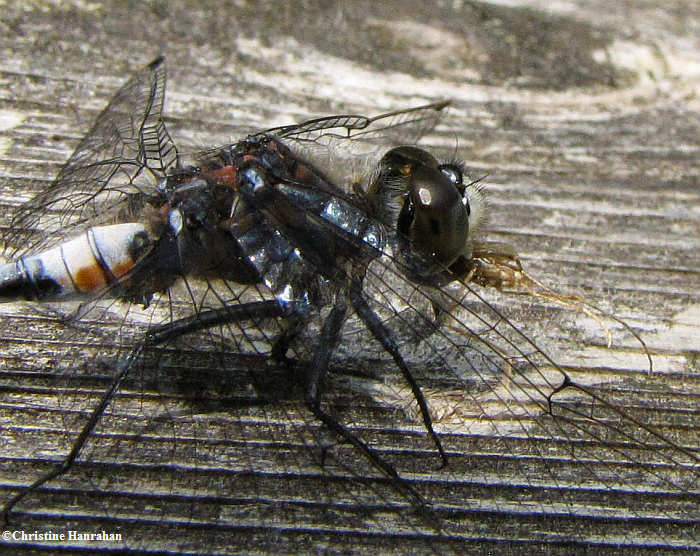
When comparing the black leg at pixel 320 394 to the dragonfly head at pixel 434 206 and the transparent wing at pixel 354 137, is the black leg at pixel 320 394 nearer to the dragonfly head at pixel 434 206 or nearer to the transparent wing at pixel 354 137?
the dragonfly head at pixel 434 206

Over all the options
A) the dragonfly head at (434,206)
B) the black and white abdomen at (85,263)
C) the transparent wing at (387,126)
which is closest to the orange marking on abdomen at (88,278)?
the black and white abdomen at (85,263)

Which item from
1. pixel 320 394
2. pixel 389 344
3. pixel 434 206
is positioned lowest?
pixel 320 394

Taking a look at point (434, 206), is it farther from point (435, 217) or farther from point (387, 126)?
point (387, 126)

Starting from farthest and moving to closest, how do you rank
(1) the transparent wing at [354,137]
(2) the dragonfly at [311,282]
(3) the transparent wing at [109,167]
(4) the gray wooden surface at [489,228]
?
(1) the transparent wing at [354,137], (3) the transparent wing at [109,167], (2) the dragonfly at [311,282], (4) the gray wooden surface at [489,228]

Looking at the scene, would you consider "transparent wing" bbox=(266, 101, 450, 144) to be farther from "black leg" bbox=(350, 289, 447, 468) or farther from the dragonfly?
"black leg" bbox=(350, 289, 447, 468)

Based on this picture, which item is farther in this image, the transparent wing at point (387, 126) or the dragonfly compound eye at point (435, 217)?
the transparent wing at point (387, 126)

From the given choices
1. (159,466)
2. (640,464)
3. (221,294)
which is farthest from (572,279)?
(159,466)

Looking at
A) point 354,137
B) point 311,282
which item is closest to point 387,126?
point 354,137
